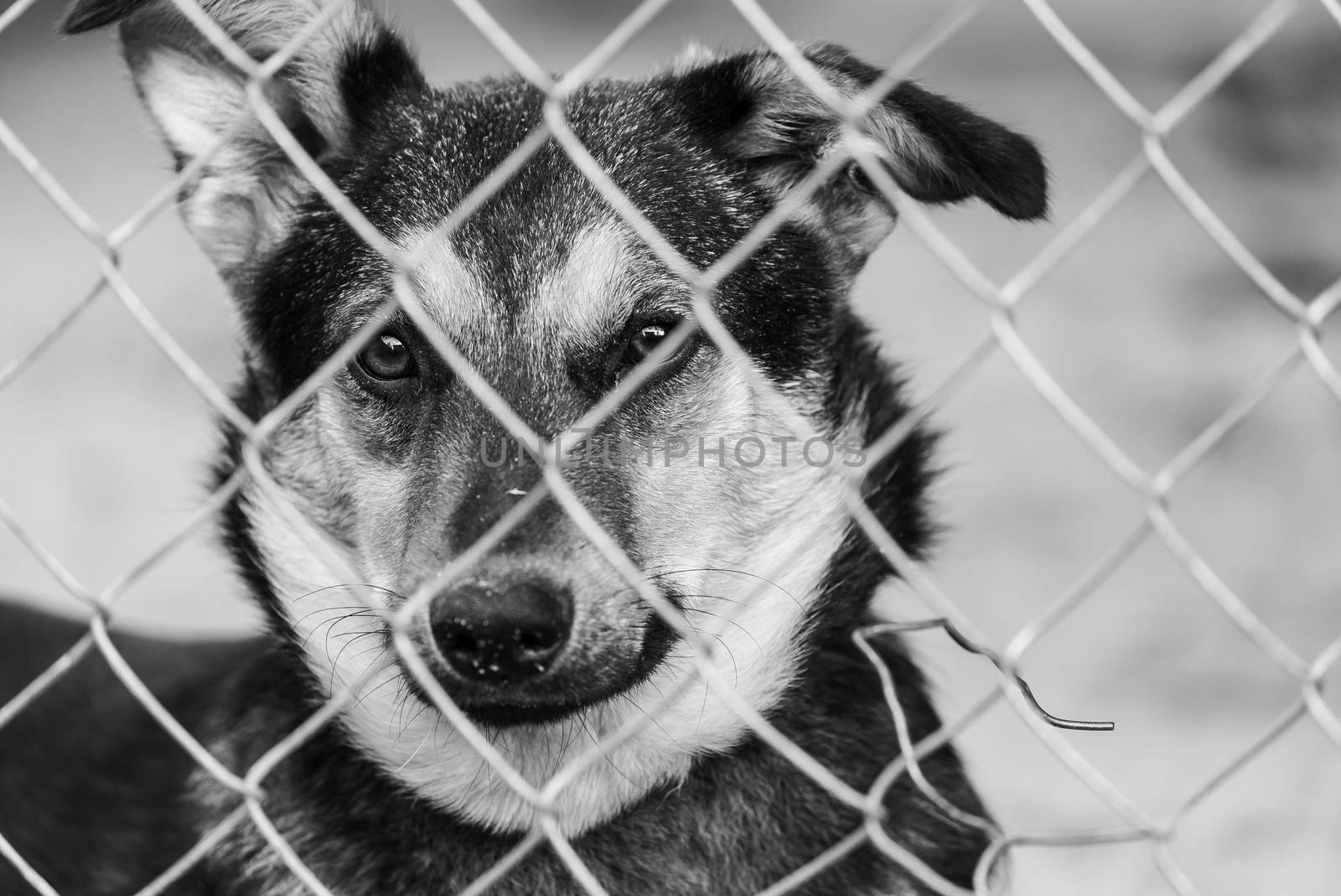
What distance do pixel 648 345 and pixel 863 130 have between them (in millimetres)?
607

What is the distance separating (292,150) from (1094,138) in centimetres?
595

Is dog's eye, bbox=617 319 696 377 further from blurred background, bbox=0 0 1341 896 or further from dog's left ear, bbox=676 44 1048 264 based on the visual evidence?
blurred background, bbox=0 0 1341 896

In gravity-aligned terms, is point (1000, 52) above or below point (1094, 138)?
above

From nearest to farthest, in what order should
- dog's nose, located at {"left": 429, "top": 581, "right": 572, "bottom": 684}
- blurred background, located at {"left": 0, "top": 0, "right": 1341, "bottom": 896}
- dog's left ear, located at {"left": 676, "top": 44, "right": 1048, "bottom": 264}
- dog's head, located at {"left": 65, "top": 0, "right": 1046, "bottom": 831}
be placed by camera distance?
dog's nose, located at {"left": 429, "top": 581, "right": 572, "bottom": 684}, dog's left ear, located at {"left": 676, "top": 44, "right": 1048, "bottom": 264}, dog's head, located at {"left": 65, "top": 0, "right": 1046, "bottom": 831}, blurred background, located at {"left": 0, "top": 0, "right": 1341, "bottom": 896}

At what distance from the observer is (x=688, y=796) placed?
2.73m

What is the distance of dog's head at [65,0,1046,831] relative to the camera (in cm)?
261

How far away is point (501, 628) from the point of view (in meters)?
2.18

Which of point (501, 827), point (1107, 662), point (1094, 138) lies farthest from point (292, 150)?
point (1094, 138)

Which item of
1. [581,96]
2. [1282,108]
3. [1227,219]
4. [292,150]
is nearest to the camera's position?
[292,150]

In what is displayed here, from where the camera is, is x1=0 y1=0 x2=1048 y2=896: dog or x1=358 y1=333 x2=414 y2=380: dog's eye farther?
x1=358 y1=333 x2=414 y2=380: dog's eye

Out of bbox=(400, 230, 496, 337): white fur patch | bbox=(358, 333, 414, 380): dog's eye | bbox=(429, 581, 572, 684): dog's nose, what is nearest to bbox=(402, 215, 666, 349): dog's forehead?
bbox=(400, 230, 496, 337): white fur patch

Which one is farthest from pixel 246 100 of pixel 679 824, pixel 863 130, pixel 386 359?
pixel 679 824

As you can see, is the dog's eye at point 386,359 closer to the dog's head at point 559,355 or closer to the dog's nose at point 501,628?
the dog's head at point 559,355

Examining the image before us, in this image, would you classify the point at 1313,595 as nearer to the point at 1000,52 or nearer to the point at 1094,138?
the point at 1094,138
